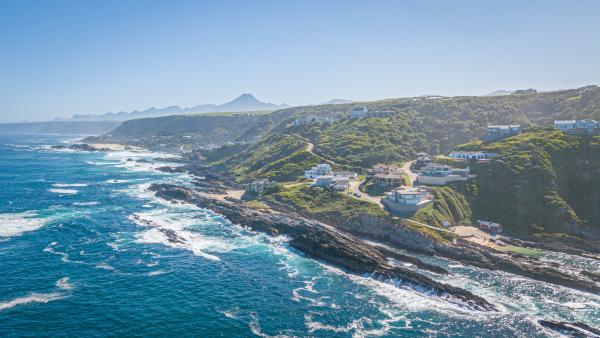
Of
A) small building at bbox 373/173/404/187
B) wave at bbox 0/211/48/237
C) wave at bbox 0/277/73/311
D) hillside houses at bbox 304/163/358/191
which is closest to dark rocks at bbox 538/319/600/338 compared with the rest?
Answer: small building at bbox 373/173/404/187

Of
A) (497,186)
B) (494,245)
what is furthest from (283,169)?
(494,245)

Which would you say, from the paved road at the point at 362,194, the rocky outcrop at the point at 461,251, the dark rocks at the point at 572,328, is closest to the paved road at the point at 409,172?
the paved road at the point at 362,194

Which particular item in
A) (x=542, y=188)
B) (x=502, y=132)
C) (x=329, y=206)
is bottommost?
(x=329, y=206)

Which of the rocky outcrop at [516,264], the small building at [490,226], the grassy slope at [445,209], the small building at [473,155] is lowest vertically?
the rocky outcrop at [516,264]

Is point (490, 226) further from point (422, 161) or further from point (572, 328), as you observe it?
point (422, 161)

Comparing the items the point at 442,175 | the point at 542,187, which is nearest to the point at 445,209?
the point at 442,175

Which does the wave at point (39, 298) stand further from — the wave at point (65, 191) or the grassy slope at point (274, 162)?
the grassy slope at point (274, 162)

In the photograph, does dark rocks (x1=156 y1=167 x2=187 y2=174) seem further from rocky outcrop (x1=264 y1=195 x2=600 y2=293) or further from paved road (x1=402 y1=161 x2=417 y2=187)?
rocky outcrop (x1=264 y1=195 x2=600 y2=293)
